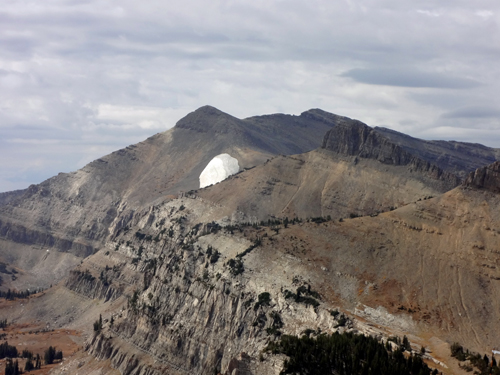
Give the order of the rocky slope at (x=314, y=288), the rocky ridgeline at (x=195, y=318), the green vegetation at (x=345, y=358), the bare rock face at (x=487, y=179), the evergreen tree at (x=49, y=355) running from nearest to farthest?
the green vegetation at (x=345, y=358) < the rocky slope at (x=314, y=288) < the rocky ridgeline at (x=195, y=318) < the bare rock face at (x=487, y=179) < the evergreen tree at (x=49, y=355)

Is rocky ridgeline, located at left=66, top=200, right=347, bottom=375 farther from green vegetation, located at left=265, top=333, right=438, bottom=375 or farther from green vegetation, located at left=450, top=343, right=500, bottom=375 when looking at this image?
green vegetation, located at left=450, top=343, right=500, bottom=375

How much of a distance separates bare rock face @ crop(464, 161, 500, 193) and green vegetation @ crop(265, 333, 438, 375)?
63735 millimetres

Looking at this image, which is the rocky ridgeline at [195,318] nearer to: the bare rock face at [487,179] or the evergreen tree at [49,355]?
the evergreen tree at [49,355]

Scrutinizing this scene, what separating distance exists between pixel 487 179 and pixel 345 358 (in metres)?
74.9

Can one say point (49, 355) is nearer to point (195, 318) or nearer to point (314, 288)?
point (195, 318)

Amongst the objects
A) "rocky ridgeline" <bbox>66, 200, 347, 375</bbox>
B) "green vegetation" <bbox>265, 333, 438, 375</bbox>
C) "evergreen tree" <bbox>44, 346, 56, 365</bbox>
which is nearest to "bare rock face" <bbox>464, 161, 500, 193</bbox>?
"rocky ridgeline" <bbox>66, 200, 347, 375</bbox>

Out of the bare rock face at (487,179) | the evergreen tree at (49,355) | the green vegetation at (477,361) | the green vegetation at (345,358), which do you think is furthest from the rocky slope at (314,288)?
the evergreen tree at (49,355)

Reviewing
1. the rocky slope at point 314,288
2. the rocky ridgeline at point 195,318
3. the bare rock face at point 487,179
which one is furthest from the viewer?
the bare rock face at point 487,179

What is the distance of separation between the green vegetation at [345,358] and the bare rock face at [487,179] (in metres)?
63.7

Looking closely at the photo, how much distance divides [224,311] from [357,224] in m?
38.6

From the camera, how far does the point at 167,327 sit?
436 ft

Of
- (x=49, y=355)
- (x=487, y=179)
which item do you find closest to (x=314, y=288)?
(x=487, y=179)

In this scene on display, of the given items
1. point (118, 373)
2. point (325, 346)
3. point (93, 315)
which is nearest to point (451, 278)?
point (325, 346)

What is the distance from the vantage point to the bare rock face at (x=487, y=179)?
144 meters
